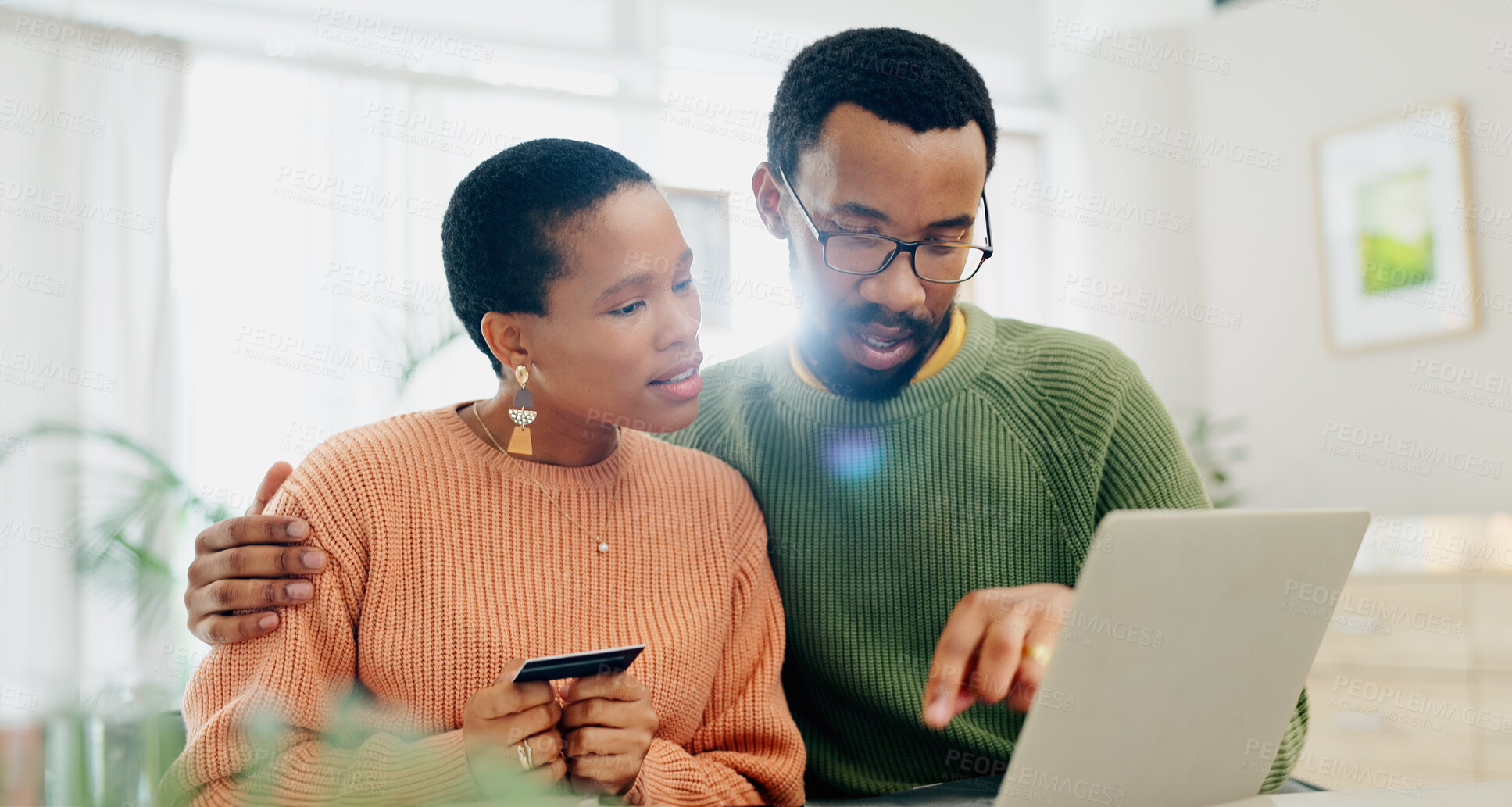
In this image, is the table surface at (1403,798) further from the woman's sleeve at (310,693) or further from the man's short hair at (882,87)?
the man's short hair at (882,87)

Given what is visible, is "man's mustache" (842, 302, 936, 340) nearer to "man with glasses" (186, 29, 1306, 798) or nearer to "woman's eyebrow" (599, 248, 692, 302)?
"man with glasses" (186, 29, 1306, 798)

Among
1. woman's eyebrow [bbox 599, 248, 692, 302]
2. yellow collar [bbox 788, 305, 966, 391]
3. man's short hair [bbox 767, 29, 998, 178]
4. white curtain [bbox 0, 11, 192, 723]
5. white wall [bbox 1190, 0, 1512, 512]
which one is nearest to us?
woman's eyebrow [bbox 599, 248, 692, 302]

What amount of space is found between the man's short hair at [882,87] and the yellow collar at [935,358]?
232 millimetres

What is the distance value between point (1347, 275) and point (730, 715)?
3.13 metres

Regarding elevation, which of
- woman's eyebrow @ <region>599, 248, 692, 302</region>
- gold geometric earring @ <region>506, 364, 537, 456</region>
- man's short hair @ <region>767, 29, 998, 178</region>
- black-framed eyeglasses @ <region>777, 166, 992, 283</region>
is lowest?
gold geometric earring @ <region>506, 364, 537, 456</region>

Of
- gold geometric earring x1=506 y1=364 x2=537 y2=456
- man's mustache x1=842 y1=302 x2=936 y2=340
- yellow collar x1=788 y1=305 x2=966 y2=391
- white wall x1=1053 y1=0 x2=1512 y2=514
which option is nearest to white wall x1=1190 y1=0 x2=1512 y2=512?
white wall x1=1053 y1=0 x2=1512 y2=514

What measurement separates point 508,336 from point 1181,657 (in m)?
0.79

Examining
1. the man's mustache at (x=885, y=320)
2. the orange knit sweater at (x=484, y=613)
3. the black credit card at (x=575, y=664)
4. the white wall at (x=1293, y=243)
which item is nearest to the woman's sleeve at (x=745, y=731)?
the orange knit sweater at (x=484, y=613)

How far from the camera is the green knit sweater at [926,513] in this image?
137cm

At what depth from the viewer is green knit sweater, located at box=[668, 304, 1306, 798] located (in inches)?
53.8

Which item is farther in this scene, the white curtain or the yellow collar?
the white curtain

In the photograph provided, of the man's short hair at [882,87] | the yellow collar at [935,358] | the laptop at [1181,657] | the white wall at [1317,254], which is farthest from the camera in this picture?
the white wall at [1317,254]

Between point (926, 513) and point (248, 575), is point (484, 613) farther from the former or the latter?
point (926, 513)

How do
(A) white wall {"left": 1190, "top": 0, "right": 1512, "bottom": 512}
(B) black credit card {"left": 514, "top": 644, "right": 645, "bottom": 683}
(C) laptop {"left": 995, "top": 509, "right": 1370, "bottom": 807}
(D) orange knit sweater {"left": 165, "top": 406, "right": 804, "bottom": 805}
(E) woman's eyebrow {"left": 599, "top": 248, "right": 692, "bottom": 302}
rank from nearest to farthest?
(C) laptop {"left": 995, "top": 509, "right": 1370, "bottom": 807}, (B) black credit card {"left": 514, "top": 644, "right": 645, "bottom": 683}, (D) orange knit sweater {"left": 165, "top": 406, "right": 804, "bottom": 805}, (E) woman's eyebrow {"left": 599, "top": 248, "right": 692, "bottom": 302}, (A) white wall {"left": 1190, "top": 0, "right": 1512, "bottom": 512}
